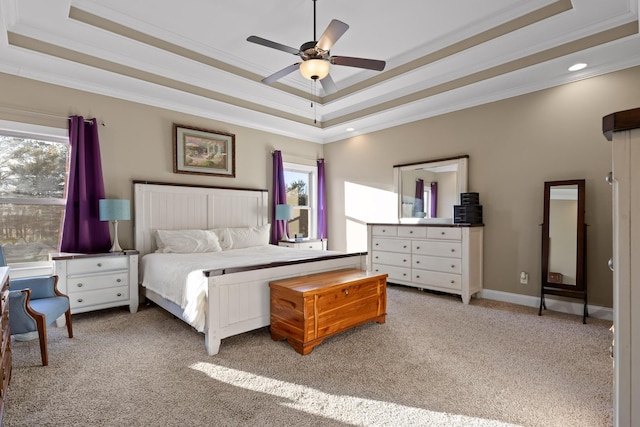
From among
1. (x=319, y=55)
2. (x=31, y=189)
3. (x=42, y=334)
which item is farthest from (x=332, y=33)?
(x=31, y=189)

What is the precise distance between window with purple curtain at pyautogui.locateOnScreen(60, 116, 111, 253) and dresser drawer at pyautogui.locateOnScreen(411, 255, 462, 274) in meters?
3.97

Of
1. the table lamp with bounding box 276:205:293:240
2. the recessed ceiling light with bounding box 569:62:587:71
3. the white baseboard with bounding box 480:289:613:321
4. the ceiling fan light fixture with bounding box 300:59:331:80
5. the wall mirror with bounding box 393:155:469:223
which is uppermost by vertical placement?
the recessed ceiling light with bounding box 569:62:587:71

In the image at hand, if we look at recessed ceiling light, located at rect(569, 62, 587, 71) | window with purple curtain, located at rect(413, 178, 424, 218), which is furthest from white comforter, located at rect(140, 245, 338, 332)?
recessed ceiling light, located at rect(569, 62, 587, 71)

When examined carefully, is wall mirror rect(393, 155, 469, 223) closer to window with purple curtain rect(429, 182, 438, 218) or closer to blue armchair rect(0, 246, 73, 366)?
window with purple curtain rect(429, 182, 438, 218)

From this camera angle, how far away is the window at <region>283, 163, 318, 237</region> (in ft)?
19.9

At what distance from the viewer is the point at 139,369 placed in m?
2.37

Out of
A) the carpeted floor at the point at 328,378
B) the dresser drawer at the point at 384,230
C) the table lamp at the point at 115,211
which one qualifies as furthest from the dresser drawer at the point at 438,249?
the table lamp at the point at 115,211

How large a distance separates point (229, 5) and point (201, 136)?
2.09 metres

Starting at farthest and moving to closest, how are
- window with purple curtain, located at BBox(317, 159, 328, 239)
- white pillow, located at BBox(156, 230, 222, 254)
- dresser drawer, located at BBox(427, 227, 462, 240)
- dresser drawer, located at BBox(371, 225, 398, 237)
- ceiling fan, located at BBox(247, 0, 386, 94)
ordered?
window with purple curtain, located at BBox(317, 159, 328, 239) < dresser drawer, located at BBox(371, 225, 398, 237) < dresser drawer, located at BBox(427, 227, 462, 240) < white pillow, located at BBox(156, 230, 222, 254) < ceiling fan, located at BBox(247, 0, 386, 94)

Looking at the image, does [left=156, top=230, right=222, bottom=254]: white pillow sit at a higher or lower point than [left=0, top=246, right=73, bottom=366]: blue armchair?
higher

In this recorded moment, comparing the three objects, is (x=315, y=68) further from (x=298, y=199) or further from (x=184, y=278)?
(x=298, y=199)

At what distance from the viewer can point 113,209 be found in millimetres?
3602

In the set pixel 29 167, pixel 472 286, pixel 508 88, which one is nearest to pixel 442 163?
pixel 508 88

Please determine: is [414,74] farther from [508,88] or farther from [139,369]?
[139,369]
